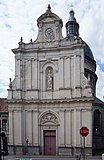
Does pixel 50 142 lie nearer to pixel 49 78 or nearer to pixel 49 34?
pixel 49 78

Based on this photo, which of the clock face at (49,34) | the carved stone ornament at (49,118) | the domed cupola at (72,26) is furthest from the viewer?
the domed cupola at (72,26)

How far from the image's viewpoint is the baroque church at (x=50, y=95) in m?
43.1

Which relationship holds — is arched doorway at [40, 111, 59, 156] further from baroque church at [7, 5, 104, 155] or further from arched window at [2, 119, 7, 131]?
arched window at [2, 119, 7, 131]

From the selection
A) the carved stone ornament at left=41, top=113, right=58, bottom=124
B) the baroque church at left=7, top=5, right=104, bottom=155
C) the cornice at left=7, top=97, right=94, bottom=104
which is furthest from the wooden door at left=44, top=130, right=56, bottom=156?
the cornice at left=7, top=97, right=94, bottom=104

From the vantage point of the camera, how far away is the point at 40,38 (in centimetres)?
4625

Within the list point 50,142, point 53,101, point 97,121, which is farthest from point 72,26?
point 50,142

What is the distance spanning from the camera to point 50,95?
45.2 metres

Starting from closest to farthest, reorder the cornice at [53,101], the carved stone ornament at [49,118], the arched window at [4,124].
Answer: the cornice at [53,101]
the carved stone ornament at [49,118]
the arched window at [4,124]

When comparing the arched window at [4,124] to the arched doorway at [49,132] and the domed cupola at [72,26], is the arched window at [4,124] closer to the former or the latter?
the arched doorway at [49,132]

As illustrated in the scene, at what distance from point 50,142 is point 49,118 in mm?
3400

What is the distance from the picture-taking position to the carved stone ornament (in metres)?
44.5

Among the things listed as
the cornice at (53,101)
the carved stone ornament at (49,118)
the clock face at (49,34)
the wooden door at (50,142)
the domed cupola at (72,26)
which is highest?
the domed cupola at (72,26)

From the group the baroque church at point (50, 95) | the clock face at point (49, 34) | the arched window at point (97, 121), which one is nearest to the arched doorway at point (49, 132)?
the baroque church at point (50, 95)

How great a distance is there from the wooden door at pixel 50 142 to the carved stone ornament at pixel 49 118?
1.44 m
